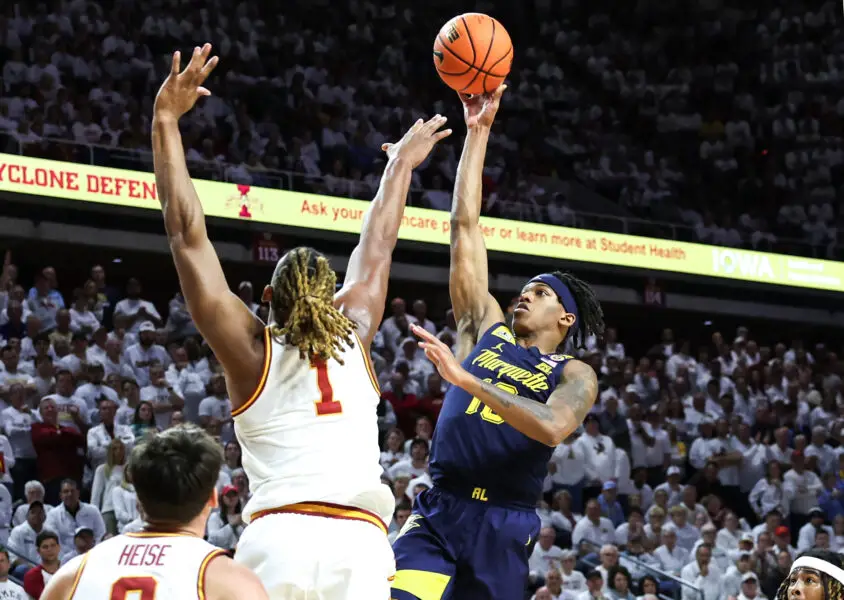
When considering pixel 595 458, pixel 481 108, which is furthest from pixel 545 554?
pixel 481 108

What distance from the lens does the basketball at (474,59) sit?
638 centimetres

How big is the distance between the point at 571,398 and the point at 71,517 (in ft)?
20.8

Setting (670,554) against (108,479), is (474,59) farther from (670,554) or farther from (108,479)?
(670,554)

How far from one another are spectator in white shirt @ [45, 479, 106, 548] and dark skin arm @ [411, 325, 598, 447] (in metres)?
6.08

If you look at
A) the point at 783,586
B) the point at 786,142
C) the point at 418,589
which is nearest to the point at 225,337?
the point at 418,589

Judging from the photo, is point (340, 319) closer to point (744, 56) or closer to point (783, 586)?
point (783, 586)

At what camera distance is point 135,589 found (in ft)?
10.2

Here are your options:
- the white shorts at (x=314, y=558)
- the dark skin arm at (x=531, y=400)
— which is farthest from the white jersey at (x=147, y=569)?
the dark skin arm at (x=531, y=400)

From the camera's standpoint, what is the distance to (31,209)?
16047 mm

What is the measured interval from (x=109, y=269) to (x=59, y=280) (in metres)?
0.71

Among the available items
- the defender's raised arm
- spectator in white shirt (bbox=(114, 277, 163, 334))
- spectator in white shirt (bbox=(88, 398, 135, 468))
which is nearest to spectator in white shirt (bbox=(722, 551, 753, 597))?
spectator in white shirt (bbox=(88, 398, 135, 468))

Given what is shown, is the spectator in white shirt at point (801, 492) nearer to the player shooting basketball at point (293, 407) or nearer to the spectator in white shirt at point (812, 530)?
the spectator in white shirt at point (812, 530)

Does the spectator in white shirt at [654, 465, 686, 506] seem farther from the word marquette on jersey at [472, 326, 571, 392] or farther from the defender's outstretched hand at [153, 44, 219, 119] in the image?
the defender's outstretched hand at [153, 44, 219, 119]

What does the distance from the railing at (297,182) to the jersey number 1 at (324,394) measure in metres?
11.6
